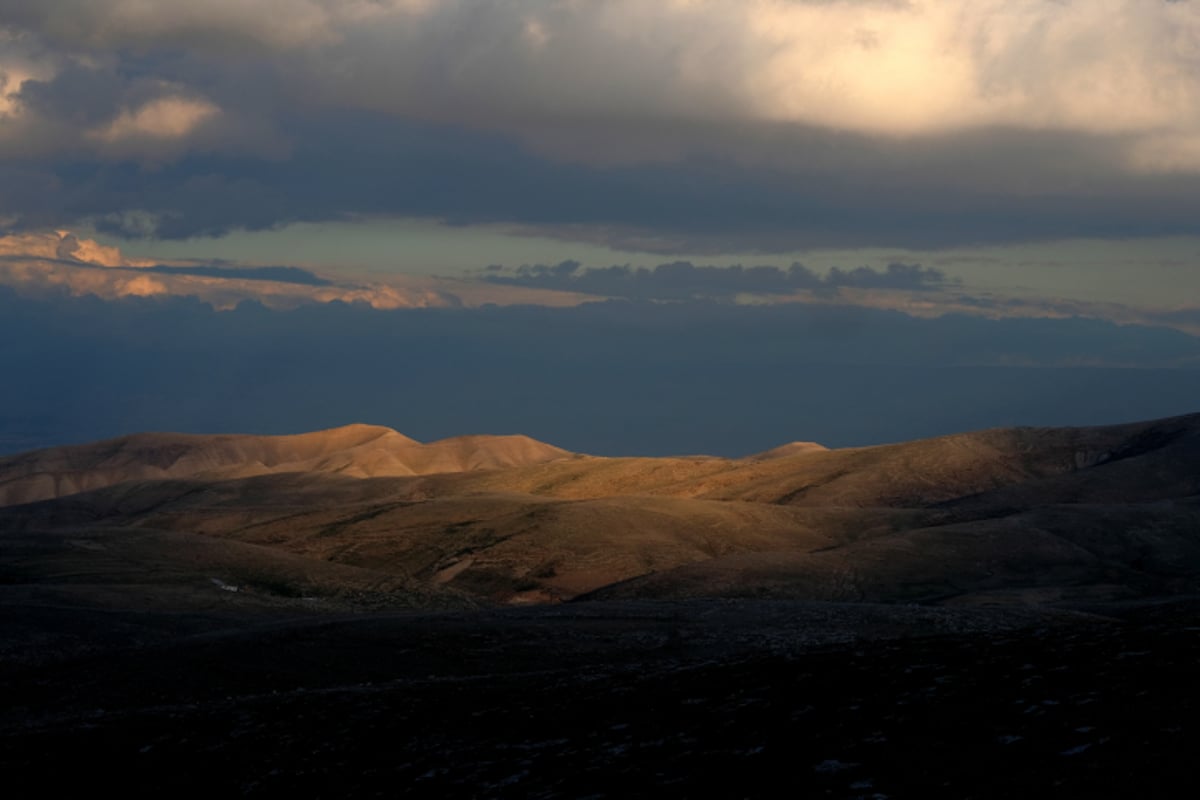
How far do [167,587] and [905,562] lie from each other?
49783 mm

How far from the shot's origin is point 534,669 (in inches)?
1623

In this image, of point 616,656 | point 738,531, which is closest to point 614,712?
point 616,656

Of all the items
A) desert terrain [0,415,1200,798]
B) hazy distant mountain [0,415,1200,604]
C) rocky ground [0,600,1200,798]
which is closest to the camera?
rocky ground [0,600,1200,798]

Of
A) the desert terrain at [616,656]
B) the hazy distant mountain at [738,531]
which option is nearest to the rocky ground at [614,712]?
the desert terrain at [616,656]

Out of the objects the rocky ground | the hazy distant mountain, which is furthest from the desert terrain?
the hazy distant mountain

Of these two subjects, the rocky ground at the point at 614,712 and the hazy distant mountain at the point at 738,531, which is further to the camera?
the hazy distant mountain at the point at 738,531

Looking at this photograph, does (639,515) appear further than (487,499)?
No

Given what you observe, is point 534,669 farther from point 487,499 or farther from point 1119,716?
point 487,499

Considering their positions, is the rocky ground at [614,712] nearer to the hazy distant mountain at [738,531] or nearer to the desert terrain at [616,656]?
the desert terrain at [616,656]

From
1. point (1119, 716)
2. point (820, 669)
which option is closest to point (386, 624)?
point (820, 669)

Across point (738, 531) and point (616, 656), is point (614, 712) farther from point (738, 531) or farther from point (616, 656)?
point (738, 531)

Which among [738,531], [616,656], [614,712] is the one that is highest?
[614,712]

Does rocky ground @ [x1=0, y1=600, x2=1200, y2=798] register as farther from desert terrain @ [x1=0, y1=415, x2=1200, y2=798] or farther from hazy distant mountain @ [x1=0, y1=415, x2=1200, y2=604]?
hazy distant mountain @ [x1=0, y1=415, x2=1200, y2=604]

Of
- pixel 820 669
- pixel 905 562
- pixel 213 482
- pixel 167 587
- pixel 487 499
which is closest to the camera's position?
pixel 820 669
